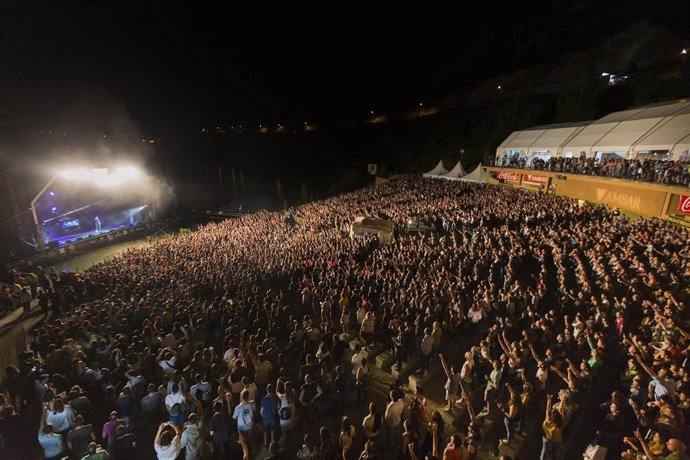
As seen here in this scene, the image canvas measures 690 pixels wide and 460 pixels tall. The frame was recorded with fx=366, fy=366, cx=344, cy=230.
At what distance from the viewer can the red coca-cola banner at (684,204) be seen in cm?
1435

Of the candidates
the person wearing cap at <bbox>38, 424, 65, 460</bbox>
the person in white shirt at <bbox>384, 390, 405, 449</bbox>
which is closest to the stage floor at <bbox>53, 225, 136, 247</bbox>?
the person wearing cap at <bbox>38, 424, 65, 460</bbox>

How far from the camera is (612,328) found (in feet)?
23.5

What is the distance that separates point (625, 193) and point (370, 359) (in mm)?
16941

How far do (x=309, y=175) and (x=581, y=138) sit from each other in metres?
52.2

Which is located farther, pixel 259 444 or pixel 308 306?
pixel 308 306

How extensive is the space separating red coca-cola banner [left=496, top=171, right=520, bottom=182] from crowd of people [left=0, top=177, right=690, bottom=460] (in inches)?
591

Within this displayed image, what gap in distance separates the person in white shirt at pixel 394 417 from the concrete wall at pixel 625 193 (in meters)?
15.7

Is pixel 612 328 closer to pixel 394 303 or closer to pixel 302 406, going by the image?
pixel 394 303

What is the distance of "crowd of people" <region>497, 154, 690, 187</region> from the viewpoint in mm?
15328

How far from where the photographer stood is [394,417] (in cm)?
551

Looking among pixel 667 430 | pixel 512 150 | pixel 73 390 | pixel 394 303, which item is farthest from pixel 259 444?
pixel 512 150

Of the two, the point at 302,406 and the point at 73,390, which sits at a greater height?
the point at 73,390

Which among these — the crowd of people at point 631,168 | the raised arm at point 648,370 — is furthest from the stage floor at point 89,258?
the crowd of people at point 631,168

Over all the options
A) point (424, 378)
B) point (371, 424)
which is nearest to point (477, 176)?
point (424, 378)
